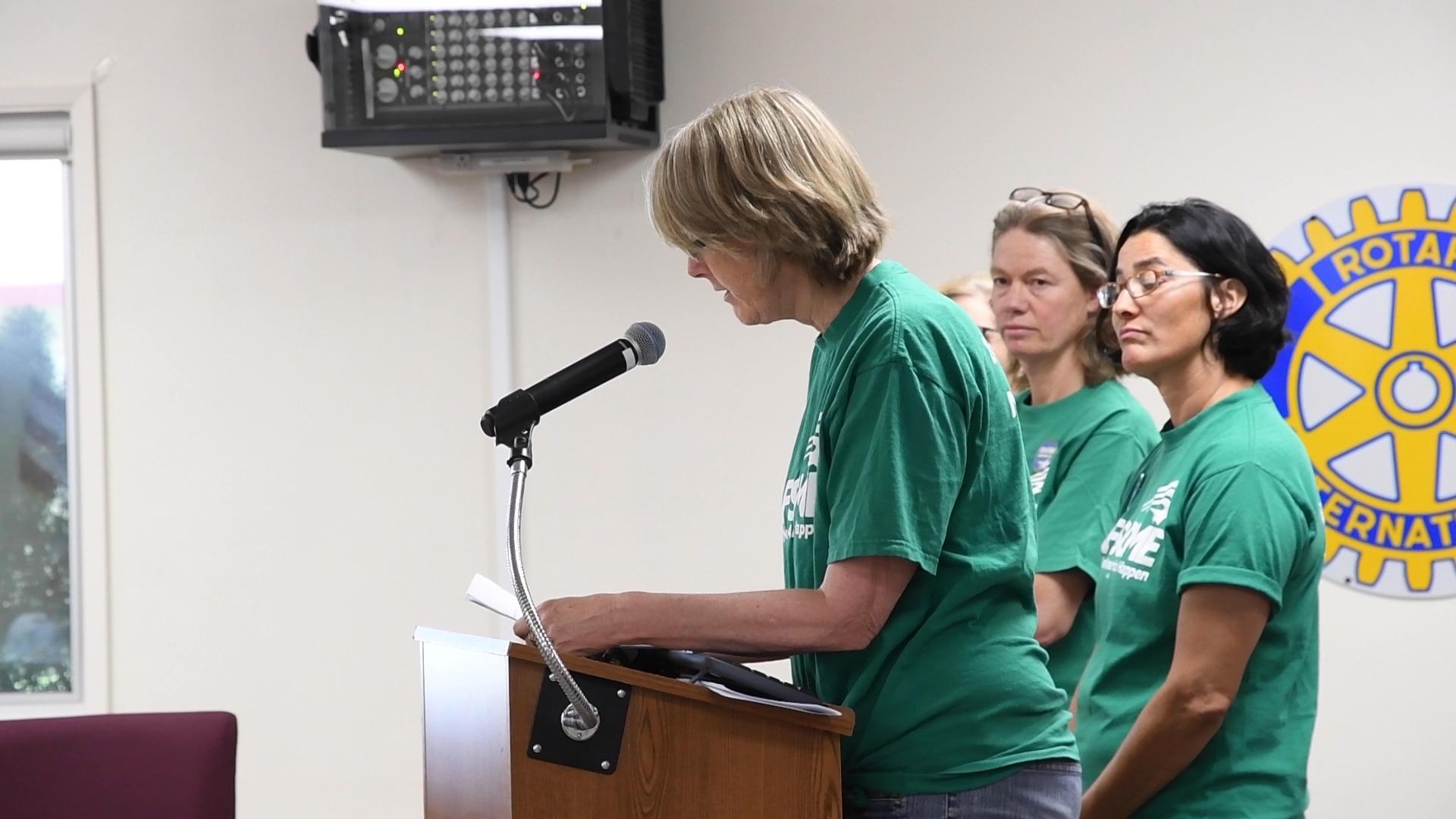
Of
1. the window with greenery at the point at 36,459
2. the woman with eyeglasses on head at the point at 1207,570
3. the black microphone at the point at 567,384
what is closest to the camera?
the black microphone at the point at 567,384

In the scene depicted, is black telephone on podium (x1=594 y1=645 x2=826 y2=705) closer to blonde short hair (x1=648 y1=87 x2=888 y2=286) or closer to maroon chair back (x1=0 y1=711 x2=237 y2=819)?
blonde short hair (x1=648 y1=87 x2=888 y2=286)

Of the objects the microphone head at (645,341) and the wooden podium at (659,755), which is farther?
the microphone head at (645,341)

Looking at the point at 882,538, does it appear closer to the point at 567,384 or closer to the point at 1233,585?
the point at 567,384

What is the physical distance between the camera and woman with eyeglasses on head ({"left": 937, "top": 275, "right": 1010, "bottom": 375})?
2.56 m

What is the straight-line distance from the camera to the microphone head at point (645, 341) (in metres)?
1.34

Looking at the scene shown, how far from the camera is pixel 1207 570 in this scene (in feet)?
5.09

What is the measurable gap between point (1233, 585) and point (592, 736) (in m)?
0.76

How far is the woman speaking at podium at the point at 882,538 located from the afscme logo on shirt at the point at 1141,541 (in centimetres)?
41

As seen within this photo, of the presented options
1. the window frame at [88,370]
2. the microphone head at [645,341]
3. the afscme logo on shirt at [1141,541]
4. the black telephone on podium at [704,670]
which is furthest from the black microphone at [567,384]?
the window frame at [88,370]

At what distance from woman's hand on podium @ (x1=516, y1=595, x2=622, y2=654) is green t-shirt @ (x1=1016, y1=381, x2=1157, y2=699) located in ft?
3.17

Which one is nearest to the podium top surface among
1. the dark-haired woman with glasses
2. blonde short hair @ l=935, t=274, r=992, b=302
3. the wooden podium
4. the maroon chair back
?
the wooden podium

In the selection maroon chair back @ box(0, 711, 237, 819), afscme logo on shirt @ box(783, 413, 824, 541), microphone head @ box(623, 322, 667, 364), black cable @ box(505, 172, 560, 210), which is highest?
black cable @ box(505, 172, 560, 210)

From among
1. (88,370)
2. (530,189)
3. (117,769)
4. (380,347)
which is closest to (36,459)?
(88,370)

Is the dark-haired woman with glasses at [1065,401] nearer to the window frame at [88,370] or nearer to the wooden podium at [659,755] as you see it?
the wooden podium at [659,755]
